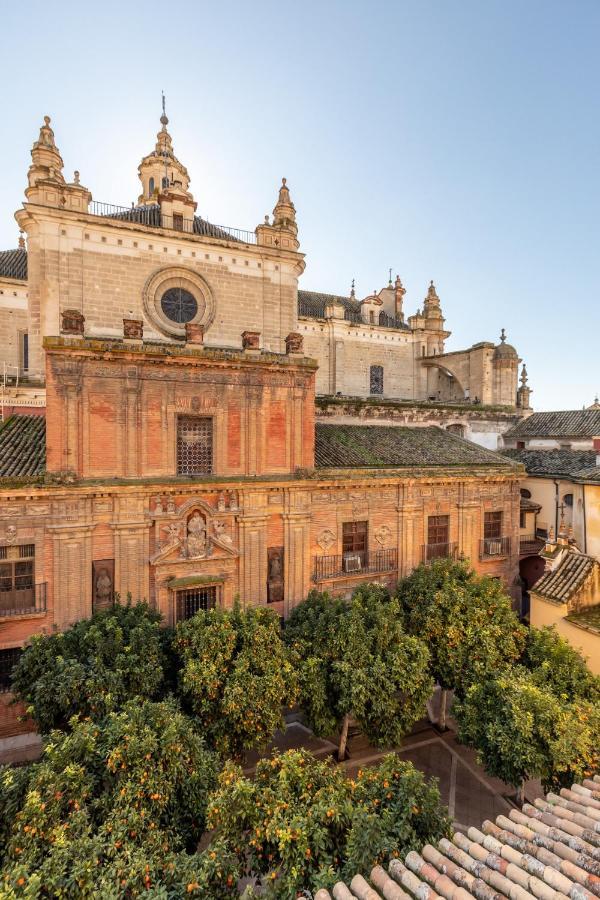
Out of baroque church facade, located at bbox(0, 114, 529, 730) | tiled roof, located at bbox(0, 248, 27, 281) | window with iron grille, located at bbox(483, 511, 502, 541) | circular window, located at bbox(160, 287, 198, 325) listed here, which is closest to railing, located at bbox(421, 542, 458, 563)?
baroque church facade, located at bbox(0, 114, 529, 730)

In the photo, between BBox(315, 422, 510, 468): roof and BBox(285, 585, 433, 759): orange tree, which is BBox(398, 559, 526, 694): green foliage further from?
BBox(315, 422, 510, 468): roof

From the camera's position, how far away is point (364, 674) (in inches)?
463

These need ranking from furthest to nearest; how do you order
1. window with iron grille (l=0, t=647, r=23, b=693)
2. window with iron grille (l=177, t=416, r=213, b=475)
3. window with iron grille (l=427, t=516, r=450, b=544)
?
window with iron grille (l=427, t=516, r=450, b=544), window with iron grille (l=177, t=416, r=213, b=475), window with iron grille (l=0, t=647, r=23, b=693)

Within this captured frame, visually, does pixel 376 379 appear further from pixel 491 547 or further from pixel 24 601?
pixel 24 601

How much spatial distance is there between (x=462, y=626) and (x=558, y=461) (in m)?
14.4

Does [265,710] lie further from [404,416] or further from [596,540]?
[404,416]

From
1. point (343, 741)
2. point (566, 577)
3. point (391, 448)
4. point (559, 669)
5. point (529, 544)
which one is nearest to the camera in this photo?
point (559, 669)

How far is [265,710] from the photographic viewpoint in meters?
10.8

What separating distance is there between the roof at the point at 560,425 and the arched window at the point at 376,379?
888 cm

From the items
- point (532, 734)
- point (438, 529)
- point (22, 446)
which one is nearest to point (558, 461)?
point (438, 529)

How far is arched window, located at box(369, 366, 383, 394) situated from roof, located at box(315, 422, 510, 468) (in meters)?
9.06

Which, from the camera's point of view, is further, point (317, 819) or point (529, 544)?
point (529, 544)

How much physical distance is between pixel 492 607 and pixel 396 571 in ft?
A: 14.8

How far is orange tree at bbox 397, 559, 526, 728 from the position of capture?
13.0 meters
